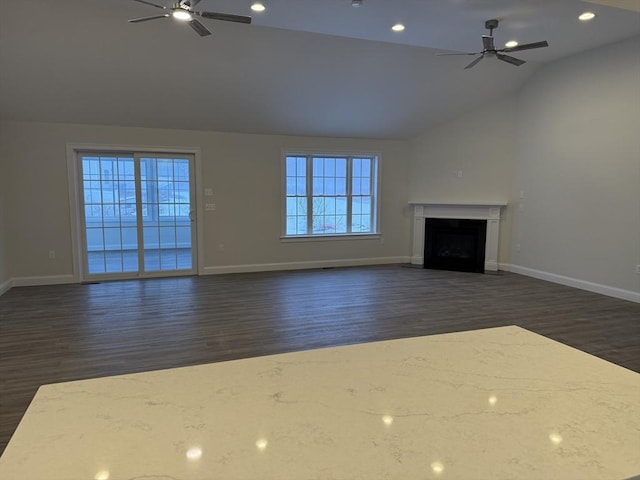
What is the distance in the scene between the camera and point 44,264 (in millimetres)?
6398

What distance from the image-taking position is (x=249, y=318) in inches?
189

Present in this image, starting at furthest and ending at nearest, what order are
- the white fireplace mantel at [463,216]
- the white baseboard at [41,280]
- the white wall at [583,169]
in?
the white fireplace mantel at [463,216]
the white baseboard at [41,280]
the white wall at [583,169]

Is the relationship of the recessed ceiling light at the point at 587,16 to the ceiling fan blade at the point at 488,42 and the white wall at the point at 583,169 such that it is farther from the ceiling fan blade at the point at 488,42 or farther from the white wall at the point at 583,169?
the white wall at the point at 583,169

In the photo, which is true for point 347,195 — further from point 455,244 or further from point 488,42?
point 488,42

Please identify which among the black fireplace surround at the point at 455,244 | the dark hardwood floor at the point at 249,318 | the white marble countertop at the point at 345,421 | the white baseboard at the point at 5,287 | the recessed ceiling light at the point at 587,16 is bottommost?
the dark hardwood floor at the point at 249,318

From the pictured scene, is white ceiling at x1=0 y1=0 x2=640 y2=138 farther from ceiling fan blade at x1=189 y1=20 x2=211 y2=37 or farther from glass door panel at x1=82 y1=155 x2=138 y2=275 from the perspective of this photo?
glass door panel at x1=82 y1=155 x2=138 y2=275

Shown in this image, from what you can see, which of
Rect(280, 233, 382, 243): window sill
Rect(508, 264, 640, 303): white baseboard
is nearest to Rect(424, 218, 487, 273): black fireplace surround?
Rect(508, 264, 640, 303): white baseboard

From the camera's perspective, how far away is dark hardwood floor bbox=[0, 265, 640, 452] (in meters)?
3.66

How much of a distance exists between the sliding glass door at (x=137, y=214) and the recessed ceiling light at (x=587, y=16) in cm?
563

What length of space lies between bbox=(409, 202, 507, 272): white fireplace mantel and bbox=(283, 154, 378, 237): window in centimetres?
83

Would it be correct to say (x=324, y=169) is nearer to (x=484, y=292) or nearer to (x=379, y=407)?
(x=484, y=292)

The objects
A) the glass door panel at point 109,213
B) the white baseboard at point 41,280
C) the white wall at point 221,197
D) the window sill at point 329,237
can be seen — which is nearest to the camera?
the white wall at point 221,197

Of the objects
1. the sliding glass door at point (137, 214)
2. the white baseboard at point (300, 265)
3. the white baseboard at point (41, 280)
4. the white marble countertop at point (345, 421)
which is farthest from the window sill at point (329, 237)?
the white marble countertop at point (345, 421)

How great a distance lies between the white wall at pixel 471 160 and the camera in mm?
7395
